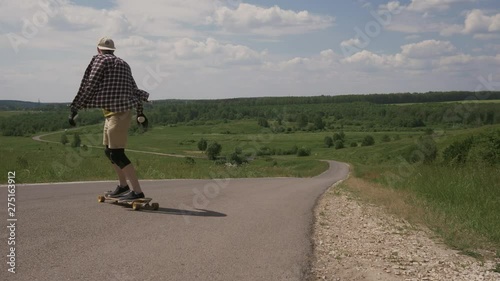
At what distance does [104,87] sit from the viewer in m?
7.45

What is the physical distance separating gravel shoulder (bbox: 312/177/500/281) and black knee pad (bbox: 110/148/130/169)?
3269 mm

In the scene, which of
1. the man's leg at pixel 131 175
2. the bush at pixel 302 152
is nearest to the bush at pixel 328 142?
the bush at pixel 302 152

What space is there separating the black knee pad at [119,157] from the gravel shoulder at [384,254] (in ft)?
10.7

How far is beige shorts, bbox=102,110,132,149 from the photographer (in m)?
7.54

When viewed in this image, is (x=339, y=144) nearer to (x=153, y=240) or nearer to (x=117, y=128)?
(x=117, y=128)

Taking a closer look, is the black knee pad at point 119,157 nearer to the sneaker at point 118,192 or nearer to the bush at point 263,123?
the sneaker at point 118,192

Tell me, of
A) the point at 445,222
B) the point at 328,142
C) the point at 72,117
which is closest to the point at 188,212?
the point at 72,117

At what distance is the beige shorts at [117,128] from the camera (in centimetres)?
754

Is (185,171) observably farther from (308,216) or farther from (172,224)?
(172,224)

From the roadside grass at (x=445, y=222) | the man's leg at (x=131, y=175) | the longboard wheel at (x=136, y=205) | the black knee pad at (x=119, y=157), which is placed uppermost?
the black knee pad at (x=119, y=157)

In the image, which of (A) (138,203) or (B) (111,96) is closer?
(B) (111,96)

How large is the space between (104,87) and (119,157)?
1146 mm

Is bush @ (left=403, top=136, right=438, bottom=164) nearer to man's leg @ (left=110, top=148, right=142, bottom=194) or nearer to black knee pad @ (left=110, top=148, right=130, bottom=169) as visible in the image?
man's leg @ (left=110, top=148, right=142, bottom=194)

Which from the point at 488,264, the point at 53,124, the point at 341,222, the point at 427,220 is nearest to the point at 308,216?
the point at 341,222
